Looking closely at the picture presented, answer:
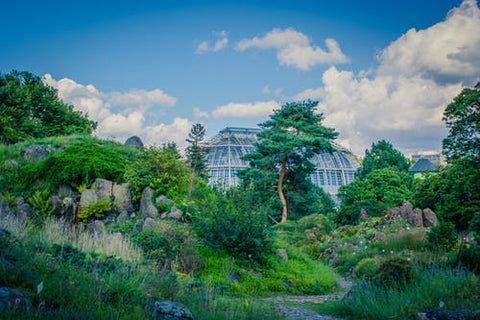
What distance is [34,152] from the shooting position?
57.1 feet

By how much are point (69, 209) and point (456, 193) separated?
15679mm

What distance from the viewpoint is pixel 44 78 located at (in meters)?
38.0

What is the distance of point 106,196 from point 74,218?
145cm

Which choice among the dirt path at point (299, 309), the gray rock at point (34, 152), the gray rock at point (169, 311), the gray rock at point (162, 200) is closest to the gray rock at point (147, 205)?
the gray rock at point (162, 200)

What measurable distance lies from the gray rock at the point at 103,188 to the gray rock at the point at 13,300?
10.3 metres

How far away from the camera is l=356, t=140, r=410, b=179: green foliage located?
36.9 meters

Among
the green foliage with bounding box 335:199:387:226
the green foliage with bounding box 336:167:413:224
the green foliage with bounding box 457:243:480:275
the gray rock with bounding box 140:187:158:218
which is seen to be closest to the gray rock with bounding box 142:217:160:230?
the gray rock with bounding box 140:187:158:218

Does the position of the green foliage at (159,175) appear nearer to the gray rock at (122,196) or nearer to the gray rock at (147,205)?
the gray rock at (122,196)

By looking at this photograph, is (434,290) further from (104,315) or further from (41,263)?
(41,263)

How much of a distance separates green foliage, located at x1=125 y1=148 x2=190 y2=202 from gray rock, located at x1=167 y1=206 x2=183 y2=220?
139cm

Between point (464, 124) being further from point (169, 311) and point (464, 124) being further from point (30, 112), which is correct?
point (30, 112)

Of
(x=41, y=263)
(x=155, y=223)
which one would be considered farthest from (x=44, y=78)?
(x=41, y=263)

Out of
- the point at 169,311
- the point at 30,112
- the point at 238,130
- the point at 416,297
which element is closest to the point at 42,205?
the point at 169,311

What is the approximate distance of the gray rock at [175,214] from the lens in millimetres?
12492
